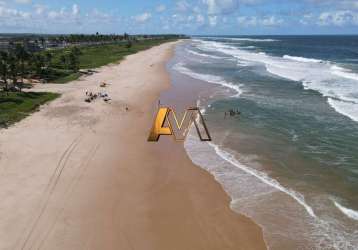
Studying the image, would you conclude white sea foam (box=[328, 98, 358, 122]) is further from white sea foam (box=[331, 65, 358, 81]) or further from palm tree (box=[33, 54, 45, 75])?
palm tree (box=[33, 54, 45, 75])

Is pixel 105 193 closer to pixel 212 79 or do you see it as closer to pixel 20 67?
pixel 20 67

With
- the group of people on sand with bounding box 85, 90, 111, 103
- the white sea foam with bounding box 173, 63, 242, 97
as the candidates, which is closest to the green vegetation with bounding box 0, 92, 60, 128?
the group of people on sand with bounding box 85, 90, 111, 103

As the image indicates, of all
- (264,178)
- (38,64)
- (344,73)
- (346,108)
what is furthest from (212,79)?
(264,178)

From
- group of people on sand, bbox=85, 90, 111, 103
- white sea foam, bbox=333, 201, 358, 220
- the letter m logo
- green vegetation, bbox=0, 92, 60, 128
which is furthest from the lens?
group of people on sand, bbox=85, 90, 111, 103

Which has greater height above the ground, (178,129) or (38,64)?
(38,64)

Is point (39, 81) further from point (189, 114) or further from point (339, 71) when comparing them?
point (339, 71)
